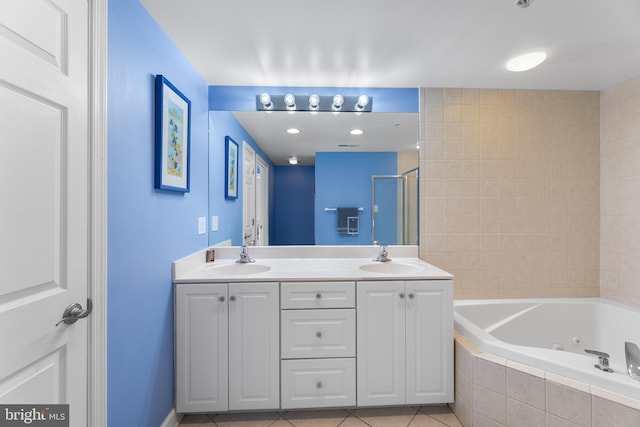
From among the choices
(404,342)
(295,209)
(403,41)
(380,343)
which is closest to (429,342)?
(404,342)

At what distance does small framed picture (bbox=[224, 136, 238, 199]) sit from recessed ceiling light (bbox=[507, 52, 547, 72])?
6.45ft

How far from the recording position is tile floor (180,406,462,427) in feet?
5.53

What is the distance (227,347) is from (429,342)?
1.18 meters

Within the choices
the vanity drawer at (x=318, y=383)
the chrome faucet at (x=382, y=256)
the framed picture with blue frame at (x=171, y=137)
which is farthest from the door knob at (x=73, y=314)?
the chrome faucet at (x=382, y=256)

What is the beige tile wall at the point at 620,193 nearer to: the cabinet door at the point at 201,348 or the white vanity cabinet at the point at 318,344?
the white vanity cabinet at the point at 318,344

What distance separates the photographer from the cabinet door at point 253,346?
1.67 meters

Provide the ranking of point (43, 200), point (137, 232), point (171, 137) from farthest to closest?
point (171, 137) → point (137, 232) → point (43, 200)

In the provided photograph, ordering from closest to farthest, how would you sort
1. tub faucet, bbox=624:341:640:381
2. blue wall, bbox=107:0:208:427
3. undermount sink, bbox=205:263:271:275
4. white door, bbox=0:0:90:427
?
white door, bbox=0:0:90:427 → blue wall, bbox=107:0:208:427 → tub faucet, bbox=624:341:640:381 → undermount sink, bbox=205:263:271:275

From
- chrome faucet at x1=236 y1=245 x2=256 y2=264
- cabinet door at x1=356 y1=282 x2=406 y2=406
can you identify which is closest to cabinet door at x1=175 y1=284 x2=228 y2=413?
chrome faucet at x1=236 y1=245 x2=256 y2=264

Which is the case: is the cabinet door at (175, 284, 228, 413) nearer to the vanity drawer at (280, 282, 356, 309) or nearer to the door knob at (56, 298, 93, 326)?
the vanity drawer at (280, 282, 356, 309)

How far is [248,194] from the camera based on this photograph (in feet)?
7.58

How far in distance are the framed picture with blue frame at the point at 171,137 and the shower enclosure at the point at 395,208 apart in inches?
A: 52.5

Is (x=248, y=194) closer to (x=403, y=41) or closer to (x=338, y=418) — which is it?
(x=403, y=41)

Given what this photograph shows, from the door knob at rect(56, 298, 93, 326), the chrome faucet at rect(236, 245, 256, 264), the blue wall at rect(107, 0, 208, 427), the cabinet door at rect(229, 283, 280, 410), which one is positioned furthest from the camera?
the chrome faucet at rect(236, 245, 256, 264)
